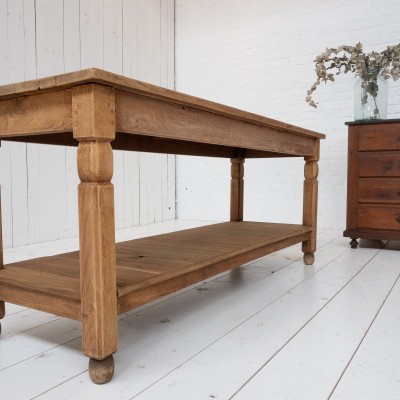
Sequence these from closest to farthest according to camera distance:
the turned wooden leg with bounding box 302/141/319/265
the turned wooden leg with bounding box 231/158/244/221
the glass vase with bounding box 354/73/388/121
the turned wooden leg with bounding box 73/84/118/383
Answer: the turned wooden leg with bounding box 73/84/118/383, the turned wooden leg with bounding box 302/141/319/265, the turned wooden leg with bounding box 231/158/244/221, the glass vase with bounding box 354/73/388/121

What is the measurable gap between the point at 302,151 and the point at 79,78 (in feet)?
4.64

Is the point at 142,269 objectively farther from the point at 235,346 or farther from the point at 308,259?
the point at 308,259

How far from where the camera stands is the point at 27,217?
2.89 m

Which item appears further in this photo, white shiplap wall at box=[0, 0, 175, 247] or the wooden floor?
white shiplap wall at box=[0, 0, 175, 247]

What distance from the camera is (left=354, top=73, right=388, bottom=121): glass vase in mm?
2672

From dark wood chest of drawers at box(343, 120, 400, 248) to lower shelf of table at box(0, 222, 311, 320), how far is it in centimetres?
104

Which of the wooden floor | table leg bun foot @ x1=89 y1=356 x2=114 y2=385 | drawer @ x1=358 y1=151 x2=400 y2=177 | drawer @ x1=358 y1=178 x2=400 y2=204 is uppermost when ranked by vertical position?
drawer @ x1=358 y1=151 x2=400 y2=177

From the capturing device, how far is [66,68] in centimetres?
310

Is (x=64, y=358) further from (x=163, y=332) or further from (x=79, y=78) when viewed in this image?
(x=79, y=78)

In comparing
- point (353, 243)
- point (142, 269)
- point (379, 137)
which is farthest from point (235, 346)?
point (379, 137)

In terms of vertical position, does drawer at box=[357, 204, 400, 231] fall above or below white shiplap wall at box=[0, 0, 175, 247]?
below

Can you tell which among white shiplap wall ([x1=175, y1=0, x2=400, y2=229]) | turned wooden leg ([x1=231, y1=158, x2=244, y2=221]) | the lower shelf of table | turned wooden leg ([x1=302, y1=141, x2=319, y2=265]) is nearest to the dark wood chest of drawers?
turned wooden leg ([x1=302, y1=141, x2=319, y2=265])

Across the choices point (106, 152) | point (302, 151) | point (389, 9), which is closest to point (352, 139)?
point (302, 151)

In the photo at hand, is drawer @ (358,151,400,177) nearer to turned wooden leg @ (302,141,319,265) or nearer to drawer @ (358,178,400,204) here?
drawer @ (358,178,400,204)
